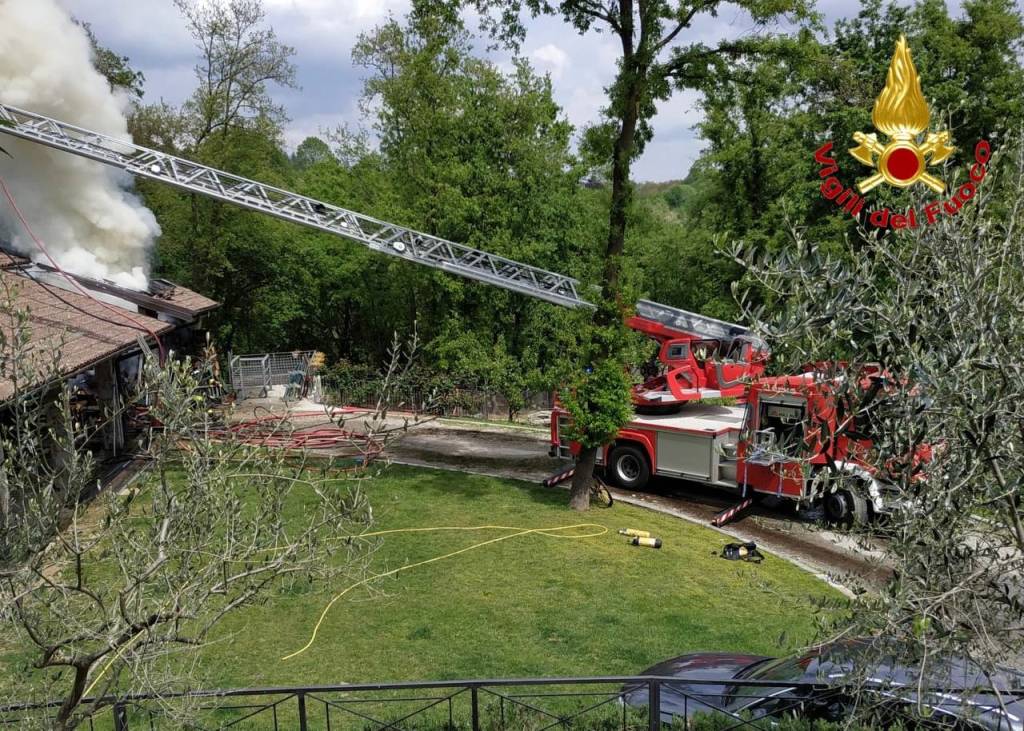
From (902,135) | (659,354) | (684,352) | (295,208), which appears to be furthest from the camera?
(295,208)

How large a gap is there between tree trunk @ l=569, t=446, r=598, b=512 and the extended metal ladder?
325 centimetres

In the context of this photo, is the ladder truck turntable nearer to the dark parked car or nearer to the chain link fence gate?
the dark parked car

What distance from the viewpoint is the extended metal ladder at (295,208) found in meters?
15.9

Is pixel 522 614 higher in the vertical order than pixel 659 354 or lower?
lower

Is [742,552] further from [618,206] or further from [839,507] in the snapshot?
[618,206]

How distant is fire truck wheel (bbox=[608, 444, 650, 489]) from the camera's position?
1551 centimetres

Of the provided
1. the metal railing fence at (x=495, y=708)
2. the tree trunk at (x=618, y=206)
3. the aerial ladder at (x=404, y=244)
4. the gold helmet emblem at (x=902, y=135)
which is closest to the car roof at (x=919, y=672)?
the metal railing fence at (x=495, y=708)

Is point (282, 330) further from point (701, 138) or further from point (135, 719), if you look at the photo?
point (135, 719)

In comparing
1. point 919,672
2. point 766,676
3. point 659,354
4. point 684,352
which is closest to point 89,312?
point 659,354

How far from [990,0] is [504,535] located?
952 inches

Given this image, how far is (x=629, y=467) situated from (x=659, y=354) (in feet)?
8.63

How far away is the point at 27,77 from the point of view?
1593 cm

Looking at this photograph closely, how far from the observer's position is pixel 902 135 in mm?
4602

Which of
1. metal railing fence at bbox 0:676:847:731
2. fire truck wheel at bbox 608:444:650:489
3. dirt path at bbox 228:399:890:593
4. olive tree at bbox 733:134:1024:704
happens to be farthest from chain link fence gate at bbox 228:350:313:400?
olive tree at bbox 733:134:1024:704
